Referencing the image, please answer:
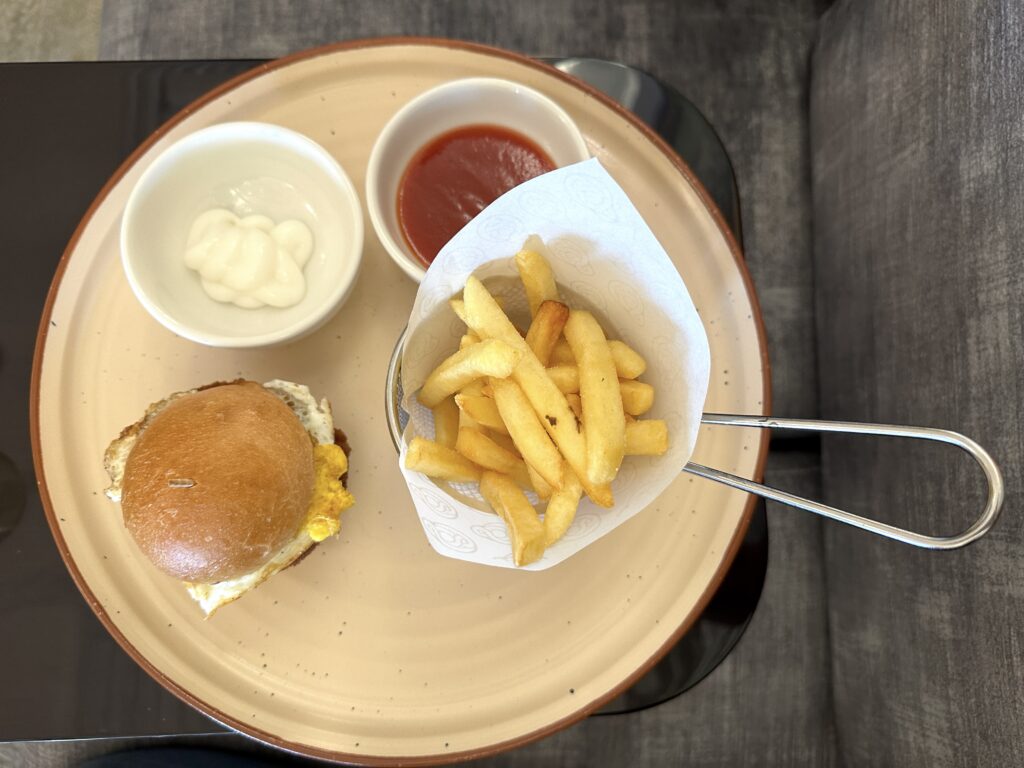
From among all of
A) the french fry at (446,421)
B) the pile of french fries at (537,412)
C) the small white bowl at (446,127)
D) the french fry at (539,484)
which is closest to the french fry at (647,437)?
the pile of french fries at (537,412)

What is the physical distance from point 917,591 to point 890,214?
64 centimetres

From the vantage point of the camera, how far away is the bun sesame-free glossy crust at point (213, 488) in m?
0.94

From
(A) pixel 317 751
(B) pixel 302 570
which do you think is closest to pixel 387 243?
(B) pixel 302 570

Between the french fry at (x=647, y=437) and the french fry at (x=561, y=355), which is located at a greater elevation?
the french fry at (x=561, y=355)

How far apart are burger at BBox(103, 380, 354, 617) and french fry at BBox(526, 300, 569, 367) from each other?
37 centimetres

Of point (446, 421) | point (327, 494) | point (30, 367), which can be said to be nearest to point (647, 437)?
point (446, 421)

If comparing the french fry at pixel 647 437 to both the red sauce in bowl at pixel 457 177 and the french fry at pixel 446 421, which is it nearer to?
the french fry at pixel 446 421

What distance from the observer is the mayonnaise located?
3.61 ft

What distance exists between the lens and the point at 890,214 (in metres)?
1.25

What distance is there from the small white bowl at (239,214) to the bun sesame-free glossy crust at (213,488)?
0.39ft

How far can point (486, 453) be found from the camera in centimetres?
91

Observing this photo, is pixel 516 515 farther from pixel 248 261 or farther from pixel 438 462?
pixel 248 261

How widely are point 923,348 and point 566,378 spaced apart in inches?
25.1

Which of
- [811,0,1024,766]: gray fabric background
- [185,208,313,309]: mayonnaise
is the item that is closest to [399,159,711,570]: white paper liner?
[185,208,313,309]: mayonnaise
